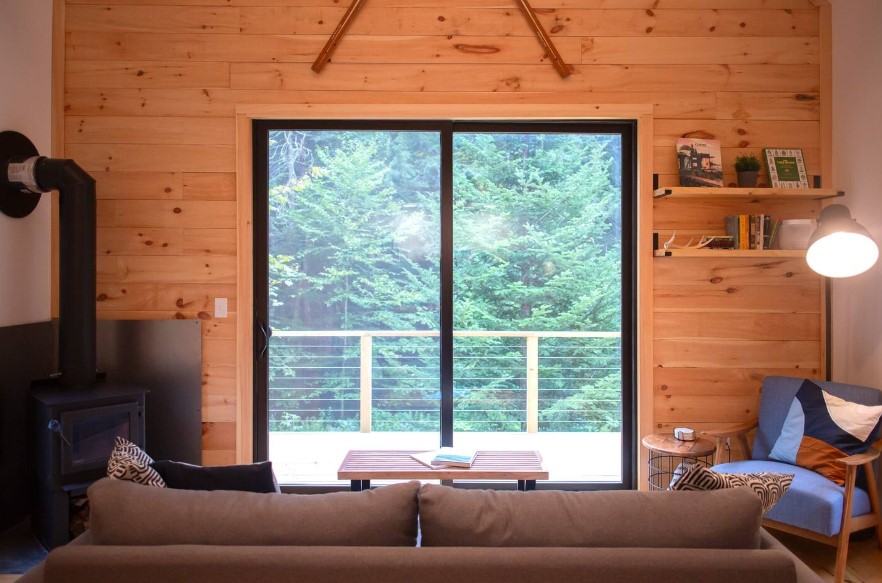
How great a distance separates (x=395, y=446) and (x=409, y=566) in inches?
87.4

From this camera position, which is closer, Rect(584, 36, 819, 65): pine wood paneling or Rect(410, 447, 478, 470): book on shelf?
Rect(410, 447, 478, 470): book on shelf

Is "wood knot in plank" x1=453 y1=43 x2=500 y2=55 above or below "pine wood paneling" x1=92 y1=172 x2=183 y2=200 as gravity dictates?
above

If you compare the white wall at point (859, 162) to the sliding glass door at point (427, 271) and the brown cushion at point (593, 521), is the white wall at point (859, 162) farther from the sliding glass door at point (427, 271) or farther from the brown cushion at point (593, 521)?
the brown cushion at point (593, 521)

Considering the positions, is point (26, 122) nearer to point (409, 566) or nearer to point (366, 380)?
point (366, 380)

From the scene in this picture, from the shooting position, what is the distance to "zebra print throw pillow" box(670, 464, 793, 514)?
5.69 ft

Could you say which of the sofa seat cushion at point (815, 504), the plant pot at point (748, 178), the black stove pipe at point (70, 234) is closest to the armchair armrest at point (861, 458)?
the sofa seat cushion at point (815, 504)

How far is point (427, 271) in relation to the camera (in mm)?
3709

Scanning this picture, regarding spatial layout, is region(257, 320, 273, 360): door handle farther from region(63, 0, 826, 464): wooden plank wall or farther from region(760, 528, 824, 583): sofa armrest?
region(760, 528, 824, 583): sofa armrest

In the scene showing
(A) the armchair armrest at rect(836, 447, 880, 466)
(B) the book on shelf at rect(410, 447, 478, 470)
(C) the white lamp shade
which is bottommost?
(B) the book on shelf at rect(410, 447, 478, 470)

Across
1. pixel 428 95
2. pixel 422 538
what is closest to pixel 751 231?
pixel 428 95

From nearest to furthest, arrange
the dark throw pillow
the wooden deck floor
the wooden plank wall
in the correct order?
the dark throw pillow, the wooden deck floor, the wooden plank wall

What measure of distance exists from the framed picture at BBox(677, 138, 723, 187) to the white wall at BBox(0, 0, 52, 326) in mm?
3478

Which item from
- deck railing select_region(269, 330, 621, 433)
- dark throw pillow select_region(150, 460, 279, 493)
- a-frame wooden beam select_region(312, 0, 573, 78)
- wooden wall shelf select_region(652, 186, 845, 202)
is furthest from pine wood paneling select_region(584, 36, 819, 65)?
dark throw pillow select_region(150, 460, 279, 493)

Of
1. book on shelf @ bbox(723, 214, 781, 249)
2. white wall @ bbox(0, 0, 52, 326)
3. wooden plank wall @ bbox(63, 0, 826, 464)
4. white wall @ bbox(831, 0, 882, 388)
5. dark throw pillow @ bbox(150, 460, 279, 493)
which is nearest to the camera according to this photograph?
dark throw pillow @ bbox(150, 460, 279, 493)
